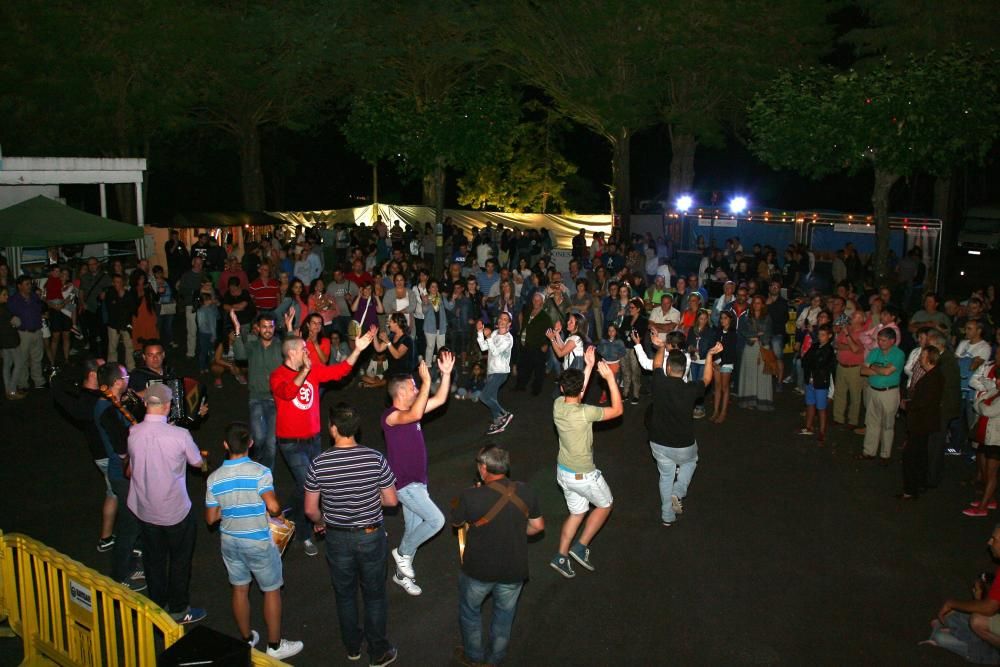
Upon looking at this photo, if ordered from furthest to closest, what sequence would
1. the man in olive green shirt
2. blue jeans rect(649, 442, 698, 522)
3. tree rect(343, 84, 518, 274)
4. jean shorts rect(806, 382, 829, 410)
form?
tree rect(343, 84, 518, 274) < jean shorts rect(806, 382, 829, 410) < blue jeans rect(649, 442, 698, 522) < the man in olive green shirt

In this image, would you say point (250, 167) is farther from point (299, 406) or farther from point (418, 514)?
point (418, 514)

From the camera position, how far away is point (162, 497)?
245 inches

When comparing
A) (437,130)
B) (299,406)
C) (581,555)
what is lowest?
(581,555)

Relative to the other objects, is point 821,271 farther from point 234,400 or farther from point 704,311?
point 234,400

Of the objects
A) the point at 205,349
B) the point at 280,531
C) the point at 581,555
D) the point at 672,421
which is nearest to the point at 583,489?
the point at 581,555

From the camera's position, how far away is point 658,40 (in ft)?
83.0

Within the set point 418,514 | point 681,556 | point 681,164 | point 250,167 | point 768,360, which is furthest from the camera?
point 250,167

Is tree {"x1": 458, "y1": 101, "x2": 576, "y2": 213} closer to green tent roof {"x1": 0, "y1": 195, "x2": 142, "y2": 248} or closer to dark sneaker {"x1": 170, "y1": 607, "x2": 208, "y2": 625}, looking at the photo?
green tent roof {"x1": 0, "y1": 195, "x2": 142, "y2": 248}

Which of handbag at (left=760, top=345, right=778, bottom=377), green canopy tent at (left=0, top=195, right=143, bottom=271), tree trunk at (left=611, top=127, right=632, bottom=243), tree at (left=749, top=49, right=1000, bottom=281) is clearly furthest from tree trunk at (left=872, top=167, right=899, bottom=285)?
green canopy tent at (left=0, top=195, right=143, bottom=271)

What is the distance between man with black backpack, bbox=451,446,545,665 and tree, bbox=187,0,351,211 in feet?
88.2

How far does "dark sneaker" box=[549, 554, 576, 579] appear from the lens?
24.2 ft

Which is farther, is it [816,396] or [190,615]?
[816,396]

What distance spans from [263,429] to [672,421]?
3.91 m

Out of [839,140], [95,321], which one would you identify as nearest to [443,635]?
[95,321]
